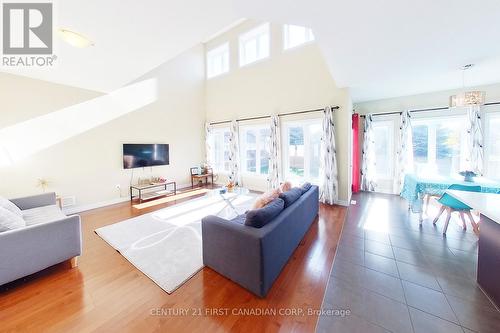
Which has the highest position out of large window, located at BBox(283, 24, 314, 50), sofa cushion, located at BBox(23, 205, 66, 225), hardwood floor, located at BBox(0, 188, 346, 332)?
large window, located at BBox(283, 24, 314, 50)

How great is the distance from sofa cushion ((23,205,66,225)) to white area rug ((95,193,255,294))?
62 centimetres

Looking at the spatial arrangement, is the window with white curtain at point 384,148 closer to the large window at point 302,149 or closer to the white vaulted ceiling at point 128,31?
the large window at point 302,149

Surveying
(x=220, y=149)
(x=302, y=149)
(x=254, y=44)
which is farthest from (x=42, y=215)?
(x=254, y=44)

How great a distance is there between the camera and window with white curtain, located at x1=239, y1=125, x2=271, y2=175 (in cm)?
567

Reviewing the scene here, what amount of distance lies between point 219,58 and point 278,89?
10.4 ft

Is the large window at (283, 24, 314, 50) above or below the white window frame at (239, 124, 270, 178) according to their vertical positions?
above

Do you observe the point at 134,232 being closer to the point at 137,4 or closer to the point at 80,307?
the point at 80,307

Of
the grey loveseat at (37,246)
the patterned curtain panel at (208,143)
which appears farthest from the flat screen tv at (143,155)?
the grey loveseat at (37,246)

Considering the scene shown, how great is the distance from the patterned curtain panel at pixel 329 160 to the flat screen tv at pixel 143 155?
4.36 metres

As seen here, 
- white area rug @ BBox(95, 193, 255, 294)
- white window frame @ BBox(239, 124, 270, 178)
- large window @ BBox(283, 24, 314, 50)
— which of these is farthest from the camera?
white window frame @ BBox(239, 124, 270, 178)

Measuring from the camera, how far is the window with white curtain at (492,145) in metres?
4.00

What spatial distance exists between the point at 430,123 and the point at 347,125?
7.89ft

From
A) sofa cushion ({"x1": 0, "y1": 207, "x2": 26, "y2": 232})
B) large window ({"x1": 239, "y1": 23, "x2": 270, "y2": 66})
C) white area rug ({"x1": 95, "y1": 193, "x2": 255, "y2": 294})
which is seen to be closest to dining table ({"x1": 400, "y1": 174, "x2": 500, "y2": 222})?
white area rug ({"x1": 95, "y1": 193, "x2": 255, "y2": 294})

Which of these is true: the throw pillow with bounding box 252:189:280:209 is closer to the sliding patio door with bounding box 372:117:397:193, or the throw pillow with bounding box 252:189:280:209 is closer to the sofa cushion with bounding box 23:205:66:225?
the sofa cushion with bounding box 23:205:66:225
